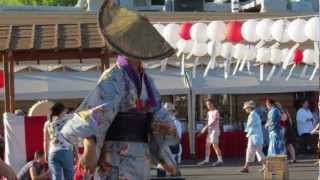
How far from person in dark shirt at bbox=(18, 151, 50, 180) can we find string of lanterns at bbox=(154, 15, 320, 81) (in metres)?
5.00

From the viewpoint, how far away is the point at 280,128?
55.7 feet

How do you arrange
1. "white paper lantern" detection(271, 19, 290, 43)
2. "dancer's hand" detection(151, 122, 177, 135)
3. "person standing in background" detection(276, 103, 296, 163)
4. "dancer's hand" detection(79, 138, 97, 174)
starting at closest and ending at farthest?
"dancer's hand" detection(79, 138, 97, 174) → "dancer's hand" detection(151, 122, 177, 135) → "white paper lantern" detection(271, 19, 290, 43) → "person standing in background" detection(276, 103, 296, 163)

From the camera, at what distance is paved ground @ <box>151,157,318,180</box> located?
632 inches

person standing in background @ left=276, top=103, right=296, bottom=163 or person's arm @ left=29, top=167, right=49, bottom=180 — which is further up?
person's arm @ left=29, top=167, right=49, bottom=180

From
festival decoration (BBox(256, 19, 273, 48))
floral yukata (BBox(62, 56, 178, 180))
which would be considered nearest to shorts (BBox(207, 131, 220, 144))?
festival decoration (BBox(256, 19, 273, 48))

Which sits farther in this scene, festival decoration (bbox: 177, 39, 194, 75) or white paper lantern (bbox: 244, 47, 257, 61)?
festival decoration (bbox: 177, 39, 194, 75)

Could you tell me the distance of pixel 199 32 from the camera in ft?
52.3

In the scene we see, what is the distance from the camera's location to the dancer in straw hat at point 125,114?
5.41 meters

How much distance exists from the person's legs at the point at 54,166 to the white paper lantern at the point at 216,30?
5525mm

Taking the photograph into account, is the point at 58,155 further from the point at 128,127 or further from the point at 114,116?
the point at 114,116

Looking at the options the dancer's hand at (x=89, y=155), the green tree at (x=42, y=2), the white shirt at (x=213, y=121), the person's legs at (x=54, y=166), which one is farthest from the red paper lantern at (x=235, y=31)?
the green tree at (x=42, y=2)

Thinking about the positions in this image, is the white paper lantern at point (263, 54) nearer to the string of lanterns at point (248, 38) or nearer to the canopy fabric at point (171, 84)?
the string of lanterns at point (248, 38)

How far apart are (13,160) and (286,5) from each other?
20.0m

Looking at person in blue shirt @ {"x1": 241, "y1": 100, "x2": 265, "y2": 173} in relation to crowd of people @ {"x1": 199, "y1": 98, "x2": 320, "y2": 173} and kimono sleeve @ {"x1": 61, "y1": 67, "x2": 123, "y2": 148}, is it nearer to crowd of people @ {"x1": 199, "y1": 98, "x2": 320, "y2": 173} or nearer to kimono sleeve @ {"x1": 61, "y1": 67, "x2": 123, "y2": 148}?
crowd of people @ {"x1": 199, "y1": 98, "x2": 320, "y2": 173}
